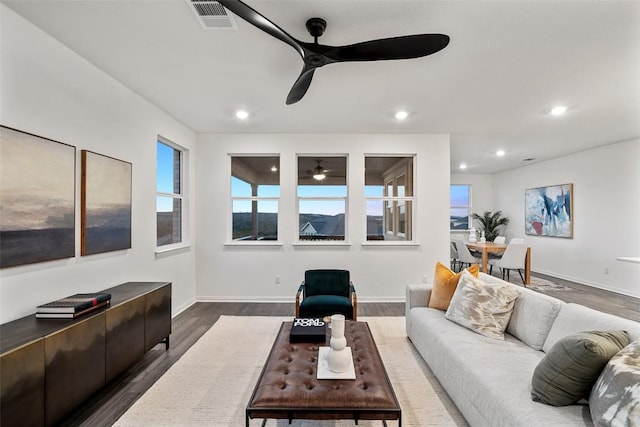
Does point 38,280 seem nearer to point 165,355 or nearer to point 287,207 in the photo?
point 165,355

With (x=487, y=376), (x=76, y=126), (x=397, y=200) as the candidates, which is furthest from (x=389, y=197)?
(x=76, y=126)

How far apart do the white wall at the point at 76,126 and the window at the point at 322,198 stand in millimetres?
2102

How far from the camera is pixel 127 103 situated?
310cm

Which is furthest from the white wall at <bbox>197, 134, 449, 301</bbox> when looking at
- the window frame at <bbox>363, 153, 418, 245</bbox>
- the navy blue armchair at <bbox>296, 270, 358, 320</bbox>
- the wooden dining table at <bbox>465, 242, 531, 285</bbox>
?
the wooden dining table at <bbox>465, 242, 531, 285</bbox>

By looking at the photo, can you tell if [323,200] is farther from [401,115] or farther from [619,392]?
[619,392]

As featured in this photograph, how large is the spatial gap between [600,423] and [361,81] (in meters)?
2.89

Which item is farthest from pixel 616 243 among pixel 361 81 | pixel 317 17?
pixel 317 17

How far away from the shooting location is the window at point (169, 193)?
3.85 metres

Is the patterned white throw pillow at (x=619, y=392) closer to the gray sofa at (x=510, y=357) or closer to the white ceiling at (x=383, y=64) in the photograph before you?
the gray sofa at (x=510, y=357)

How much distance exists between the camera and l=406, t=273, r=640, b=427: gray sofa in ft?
4.62

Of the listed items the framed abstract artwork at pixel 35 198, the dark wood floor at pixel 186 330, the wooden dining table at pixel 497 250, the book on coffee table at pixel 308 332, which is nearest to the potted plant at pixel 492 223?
the dark wood floor at pixel 186 330

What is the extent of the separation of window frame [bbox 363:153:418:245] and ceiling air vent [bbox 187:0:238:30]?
3113mm

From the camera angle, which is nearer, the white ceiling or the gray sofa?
the gray sofa

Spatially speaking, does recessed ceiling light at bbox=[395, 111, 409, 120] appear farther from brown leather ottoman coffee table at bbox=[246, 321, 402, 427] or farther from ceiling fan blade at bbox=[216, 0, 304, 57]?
brown leather ottoman coffee table at bbox=[246, 321, 402, 427]
